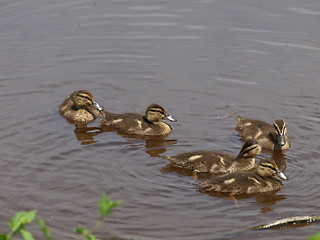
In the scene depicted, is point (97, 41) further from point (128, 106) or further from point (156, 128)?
point (156, 128)

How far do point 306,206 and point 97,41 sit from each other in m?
6.15

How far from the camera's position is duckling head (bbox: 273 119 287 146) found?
7.60 metres

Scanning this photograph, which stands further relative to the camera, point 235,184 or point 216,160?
point 216,160

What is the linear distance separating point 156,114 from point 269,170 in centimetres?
203

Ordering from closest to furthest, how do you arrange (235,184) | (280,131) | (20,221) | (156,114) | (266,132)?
(20,221) < (235,184) < (280,131) < (266,132) < (156,114)

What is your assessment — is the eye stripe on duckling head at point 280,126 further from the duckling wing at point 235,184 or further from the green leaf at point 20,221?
the green leaf at point 20,221

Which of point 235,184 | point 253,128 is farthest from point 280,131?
point 235,184

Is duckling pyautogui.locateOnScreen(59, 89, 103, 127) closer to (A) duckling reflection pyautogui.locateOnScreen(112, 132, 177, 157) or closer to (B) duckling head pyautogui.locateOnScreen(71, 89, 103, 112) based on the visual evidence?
(B) duckling head pyautogui.locateOnScreen(71, 89, 103, 112)

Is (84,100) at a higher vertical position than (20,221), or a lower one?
lower

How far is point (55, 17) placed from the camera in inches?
488

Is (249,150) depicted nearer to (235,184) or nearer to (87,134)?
(235,184)

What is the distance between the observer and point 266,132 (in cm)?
797

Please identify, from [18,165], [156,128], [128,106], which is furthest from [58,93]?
[18,165]

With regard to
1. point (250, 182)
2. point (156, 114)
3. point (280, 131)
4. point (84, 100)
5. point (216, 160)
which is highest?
point (84, 100)
